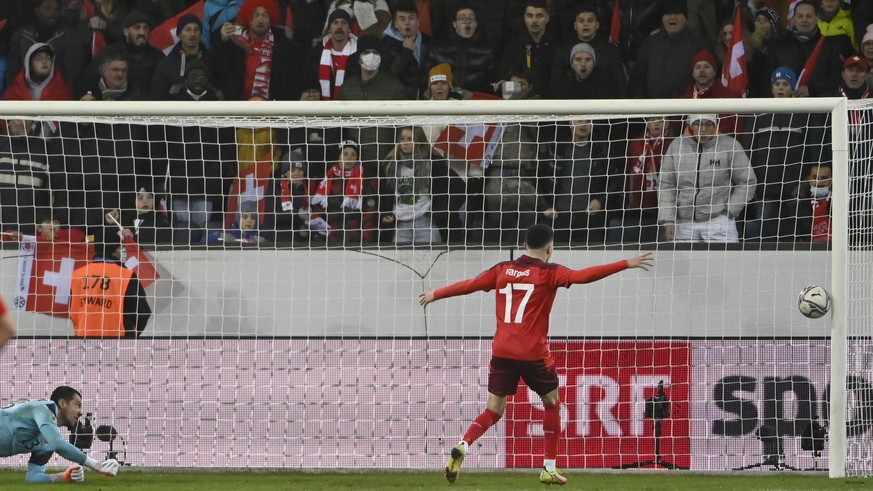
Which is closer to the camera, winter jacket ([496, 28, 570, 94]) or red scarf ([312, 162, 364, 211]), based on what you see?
red scarf ([312, 162, 364, 211])

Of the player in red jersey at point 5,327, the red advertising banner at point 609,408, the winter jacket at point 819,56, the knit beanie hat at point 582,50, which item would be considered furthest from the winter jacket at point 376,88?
the player in red jersey at point 5,327

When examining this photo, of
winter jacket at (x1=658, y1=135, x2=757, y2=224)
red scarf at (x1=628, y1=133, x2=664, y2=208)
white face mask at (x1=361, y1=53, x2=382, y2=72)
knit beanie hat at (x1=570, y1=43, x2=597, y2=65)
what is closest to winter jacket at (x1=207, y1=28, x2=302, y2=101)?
white face mask at (x1=361, y1=53, x2=382, y2=72)

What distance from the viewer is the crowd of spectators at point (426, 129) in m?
10.1

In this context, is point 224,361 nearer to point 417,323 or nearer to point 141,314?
point 141,314

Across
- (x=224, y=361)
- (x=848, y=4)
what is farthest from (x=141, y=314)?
(x=848, y=4)

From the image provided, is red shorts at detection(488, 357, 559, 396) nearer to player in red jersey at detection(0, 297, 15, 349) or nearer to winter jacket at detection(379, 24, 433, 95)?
player in red jersey at detection(0, 297, 15, 349)

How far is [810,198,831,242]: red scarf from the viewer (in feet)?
32.6

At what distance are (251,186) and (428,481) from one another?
3.17m

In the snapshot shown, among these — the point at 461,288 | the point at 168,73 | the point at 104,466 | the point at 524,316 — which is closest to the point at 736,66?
the point at 524,316

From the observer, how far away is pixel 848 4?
12.3 metres

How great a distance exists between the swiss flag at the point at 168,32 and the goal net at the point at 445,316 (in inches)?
100

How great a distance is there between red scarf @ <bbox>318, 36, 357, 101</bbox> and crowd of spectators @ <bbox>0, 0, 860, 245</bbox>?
1 centimetres

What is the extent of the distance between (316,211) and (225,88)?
8.13 feet

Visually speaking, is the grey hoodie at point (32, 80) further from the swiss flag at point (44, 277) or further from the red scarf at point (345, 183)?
the red scarf at point (345, 183)
